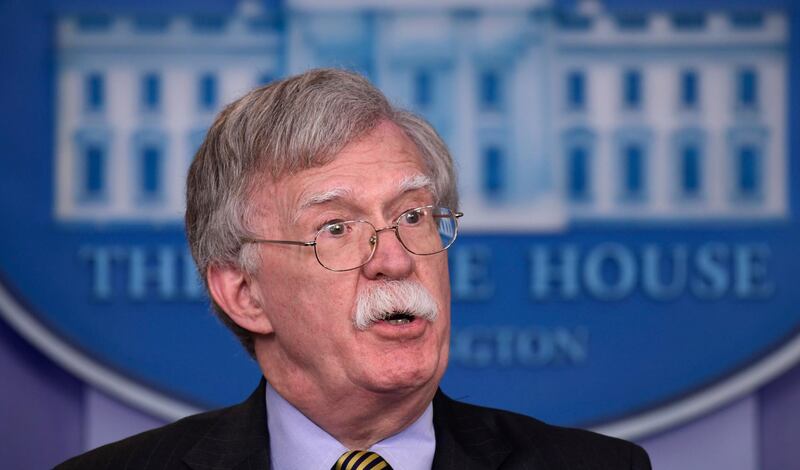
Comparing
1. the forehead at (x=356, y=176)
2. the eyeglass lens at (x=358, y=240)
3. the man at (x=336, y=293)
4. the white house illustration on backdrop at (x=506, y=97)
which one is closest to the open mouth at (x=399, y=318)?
the man at (x=336, y=293)

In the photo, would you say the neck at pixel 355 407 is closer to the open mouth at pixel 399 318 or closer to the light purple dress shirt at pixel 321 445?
the light purple dress shirt at pixel 321 445

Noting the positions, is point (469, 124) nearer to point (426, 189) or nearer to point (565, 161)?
point (565, 161)

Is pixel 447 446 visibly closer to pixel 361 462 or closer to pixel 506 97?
pixel 361 462

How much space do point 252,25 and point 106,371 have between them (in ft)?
A: 3.33

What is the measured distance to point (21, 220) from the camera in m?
2.95

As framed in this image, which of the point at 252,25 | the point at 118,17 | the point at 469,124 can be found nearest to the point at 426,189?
the point at 469,124

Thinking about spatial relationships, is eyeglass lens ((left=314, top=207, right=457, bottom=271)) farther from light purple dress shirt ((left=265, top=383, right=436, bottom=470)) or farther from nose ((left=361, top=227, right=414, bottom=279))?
light purple dress shirt ((left=265, top=383, right=436, bottom=470))

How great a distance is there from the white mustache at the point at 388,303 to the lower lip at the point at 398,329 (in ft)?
0.03

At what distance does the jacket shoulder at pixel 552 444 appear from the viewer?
6.52ft

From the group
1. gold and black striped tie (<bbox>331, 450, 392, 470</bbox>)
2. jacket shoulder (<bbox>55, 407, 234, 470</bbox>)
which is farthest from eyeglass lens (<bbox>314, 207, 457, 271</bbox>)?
jacket shoulder (<bbox>55, 407, 234, 470</bbox>)

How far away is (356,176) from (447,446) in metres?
0.52

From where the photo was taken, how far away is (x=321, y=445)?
1901 millimetres

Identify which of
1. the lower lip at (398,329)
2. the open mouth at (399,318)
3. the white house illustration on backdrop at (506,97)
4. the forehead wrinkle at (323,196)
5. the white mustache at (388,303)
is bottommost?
the lower lip at (398,329)

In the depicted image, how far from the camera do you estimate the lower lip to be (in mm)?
1787
